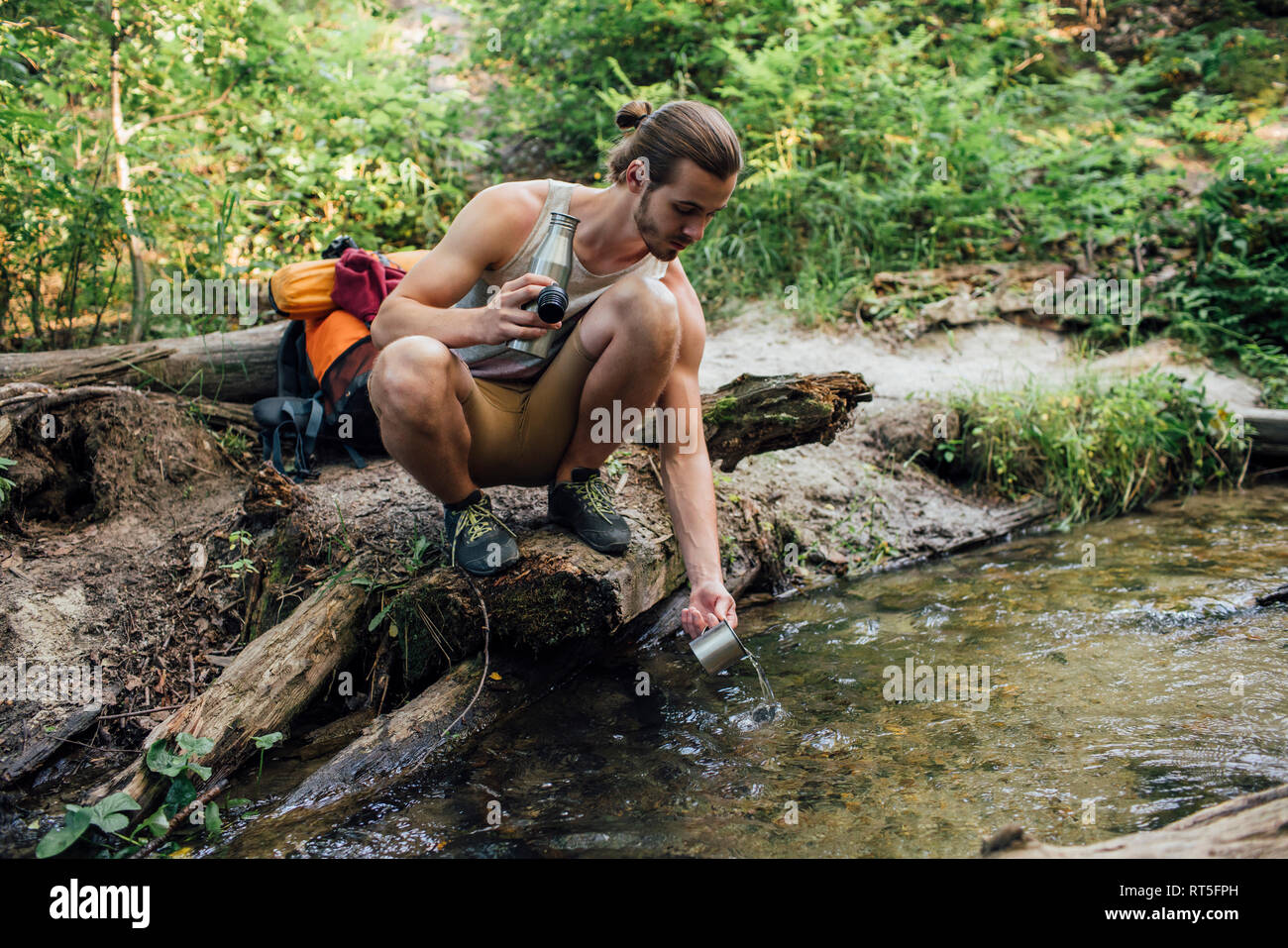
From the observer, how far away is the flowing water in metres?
2.19

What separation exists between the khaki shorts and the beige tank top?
0.04 m

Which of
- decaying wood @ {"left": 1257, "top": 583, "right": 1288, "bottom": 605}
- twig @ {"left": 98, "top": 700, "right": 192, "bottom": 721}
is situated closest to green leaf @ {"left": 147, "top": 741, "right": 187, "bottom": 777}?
twig @ {"left": 98, "top": 700, "right": 192, "bottom": 721}

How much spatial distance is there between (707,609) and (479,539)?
795mm

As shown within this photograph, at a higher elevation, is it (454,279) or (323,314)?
(454,279)

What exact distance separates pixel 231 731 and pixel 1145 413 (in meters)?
5.05

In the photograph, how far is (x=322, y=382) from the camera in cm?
393

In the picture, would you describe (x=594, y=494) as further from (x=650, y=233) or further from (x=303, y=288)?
(x=303, y=288)

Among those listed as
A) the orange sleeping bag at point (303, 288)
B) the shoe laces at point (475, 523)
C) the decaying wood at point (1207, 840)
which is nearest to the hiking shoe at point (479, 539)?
the shoe laces at point (475, 523)

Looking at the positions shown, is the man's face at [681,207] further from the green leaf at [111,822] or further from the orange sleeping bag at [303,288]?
the green leaf at [111,822]

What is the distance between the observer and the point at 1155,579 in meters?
3.93

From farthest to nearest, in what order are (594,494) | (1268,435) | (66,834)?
(1268,435) < (594,494) < (66,834)

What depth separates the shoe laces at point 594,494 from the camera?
3.04 metres

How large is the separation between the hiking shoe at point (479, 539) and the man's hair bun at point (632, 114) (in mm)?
1325

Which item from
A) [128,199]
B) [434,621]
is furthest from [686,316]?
[128,199]
